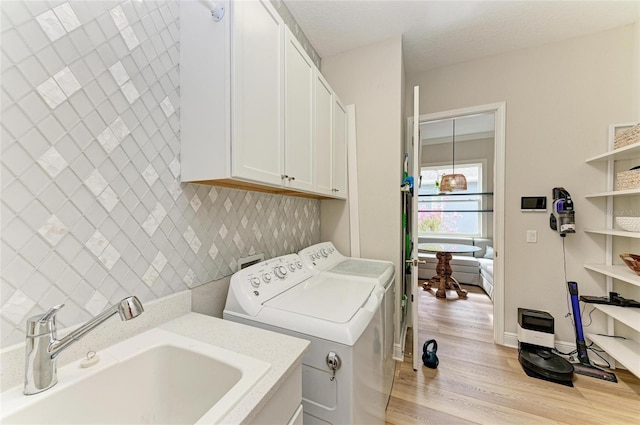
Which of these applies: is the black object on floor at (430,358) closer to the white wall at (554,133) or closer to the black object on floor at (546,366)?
the black object on floor at (546,366)

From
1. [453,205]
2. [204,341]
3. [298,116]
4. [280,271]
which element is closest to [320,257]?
[280,271]

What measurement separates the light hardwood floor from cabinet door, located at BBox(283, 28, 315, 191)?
164cm

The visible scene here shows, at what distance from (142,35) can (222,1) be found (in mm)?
335

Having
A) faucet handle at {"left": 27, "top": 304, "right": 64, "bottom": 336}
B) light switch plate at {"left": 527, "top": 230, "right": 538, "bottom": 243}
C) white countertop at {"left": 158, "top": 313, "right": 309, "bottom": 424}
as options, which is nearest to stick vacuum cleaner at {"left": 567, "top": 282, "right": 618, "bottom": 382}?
light switch plate at {"left": 527, "top": 230, "right": 538, "bottom": 243}

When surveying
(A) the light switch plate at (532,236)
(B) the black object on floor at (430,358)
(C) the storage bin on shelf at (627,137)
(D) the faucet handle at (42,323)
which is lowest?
(B) the black object on floor at (430,358)

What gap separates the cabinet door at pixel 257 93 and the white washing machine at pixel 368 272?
78cm

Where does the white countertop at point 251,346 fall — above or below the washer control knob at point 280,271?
below

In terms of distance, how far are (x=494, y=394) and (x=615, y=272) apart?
4.34ft

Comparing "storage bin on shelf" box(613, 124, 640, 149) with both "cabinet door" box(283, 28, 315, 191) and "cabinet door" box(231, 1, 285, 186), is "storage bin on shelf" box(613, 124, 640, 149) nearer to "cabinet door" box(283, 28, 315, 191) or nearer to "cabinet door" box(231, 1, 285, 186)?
"cabinet door" box(283, 28, 315, 191)

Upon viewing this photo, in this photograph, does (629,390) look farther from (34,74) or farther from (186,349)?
(34,74)

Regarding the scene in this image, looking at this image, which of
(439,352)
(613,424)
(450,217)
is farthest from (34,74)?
(450,217)

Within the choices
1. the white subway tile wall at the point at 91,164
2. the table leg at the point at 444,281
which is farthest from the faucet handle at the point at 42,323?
the table leg at the point at 444,281

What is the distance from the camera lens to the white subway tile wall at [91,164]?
0.68 m

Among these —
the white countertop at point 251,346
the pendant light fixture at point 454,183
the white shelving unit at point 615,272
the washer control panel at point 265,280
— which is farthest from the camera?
the pendant light fixture at point 454,183
